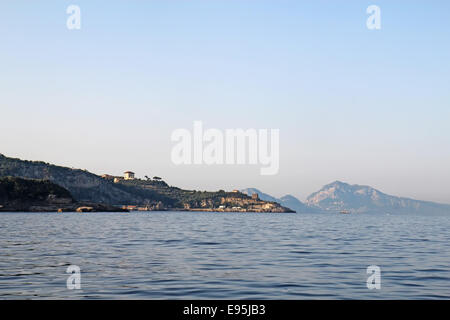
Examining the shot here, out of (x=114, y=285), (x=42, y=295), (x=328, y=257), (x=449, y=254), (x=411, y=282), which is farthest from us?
(x=449, y=254)

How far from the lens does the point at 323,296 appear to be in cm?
1909

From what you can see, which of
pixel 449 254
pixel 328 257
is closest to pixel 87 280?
pixel 328 257

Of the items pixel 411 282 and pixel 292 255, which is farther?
pixel 292 255

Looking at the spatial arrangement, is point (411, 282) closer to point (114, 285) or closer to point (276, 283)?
point (276, 283)

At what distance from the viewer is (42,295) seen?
1862cm

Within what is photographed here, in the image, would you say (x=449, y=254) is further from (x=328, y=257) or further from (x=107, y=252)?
(x=107, y=252)
